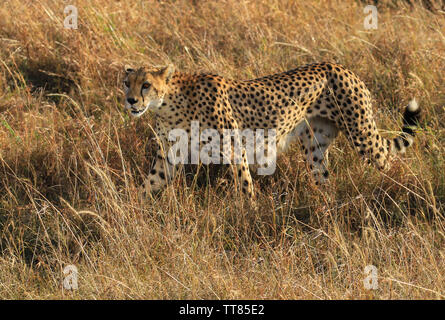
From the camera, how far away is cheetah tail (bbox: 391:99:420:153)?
4.44 meters

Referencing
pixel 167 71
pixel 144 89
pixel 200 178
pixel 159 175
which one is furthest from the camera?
pixel 200 178

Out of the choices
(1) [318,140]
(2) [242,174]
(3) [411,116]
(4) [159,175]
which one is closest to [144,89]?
(4) [159,175]

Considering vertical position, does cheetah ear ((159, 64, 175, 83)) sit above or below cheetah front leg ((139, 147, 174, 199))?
above

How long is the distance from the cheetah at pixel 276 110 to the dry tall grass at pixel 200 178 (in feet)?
0.39

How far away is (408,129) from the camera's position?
14.9 ft

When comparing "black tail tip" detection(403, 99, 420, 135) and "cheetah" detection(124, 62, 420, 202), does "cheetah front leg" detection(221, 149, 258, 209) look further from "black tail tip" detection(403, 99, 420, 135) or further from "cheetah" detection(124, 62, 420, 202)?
"black tail tip" detection(403, 99, 420, 135)

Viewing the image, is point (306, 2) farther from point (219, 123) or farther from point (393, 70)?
point (219, 123)

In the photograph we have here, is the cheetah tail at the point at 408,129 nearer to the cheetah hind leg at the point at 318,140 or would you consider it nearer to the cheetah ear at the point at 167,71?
the cheetah hind leg at the point at 318,140

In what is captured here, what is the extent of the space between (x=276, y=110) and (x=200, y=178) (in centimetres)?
62

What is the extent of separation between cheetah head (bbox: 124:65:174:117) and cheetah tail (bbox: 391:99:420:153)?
146 cm

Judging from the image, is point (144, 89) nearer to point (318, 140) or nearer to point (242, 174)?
point (242, 174)

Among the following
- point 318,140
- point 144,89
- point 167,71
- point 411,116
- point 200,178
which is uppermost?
point 167,71

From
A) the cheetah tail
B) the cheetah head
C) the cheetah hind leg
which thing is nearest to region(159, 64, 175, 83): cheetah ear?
the cheetah head

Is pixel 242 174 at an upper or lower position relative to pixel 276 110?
lower
